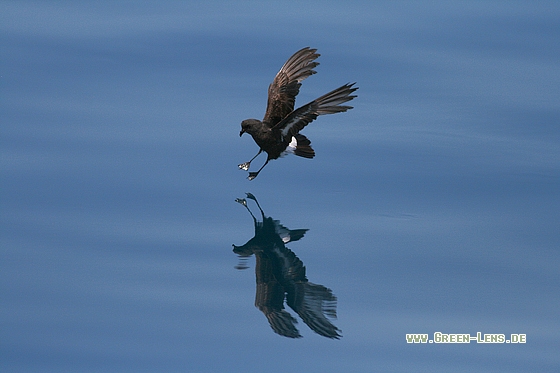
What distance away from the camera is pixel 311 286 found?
649 centimetres

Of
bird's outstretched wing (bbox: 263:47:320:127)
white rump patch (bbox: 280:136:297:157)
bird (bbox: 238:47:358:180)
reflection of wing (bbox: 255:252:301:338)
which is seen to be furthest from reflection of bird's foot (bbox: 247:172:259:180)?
reflection of wing (bbox: 255:252:301:338)

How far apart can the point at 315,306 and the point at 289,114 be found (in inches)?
81.5

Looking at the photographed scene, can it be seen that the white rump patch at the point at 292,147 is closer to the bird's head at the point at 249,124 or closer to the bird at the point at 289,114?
the bird at the point at 289,114

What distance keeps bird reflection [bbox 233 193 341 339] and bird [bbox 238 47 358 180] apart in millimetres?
977

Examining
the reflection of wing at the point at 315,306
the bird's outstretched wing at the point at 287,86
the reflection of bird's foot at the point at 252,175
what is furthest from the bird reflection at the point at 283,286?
the bird's outstretched wing at the point at 287,86

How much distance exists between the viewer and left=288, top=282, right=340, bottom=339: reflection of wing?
596 cm

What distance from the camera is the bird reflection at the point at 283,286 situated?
6043 mm

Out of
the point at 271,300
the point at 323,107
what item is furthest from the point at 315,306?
the point at 323,107

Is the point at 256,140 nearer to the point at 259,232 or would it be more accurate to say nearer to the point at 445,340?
the point at 259,232

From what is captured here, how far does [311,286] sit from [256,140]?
226 centimetres

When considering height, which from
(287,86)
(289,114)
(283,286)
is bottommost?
(283,286)

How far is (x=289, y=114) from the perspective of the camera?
756cm

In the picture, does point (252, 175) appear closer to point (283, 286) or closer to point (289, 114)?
point (289, 114)

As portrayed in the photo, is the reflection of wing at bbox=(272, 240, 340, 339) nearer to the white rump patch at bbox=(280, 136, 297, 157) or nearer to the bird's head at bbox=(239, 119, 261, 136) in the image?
the white rump patch at bbox=(280, 136, 297, 157)
